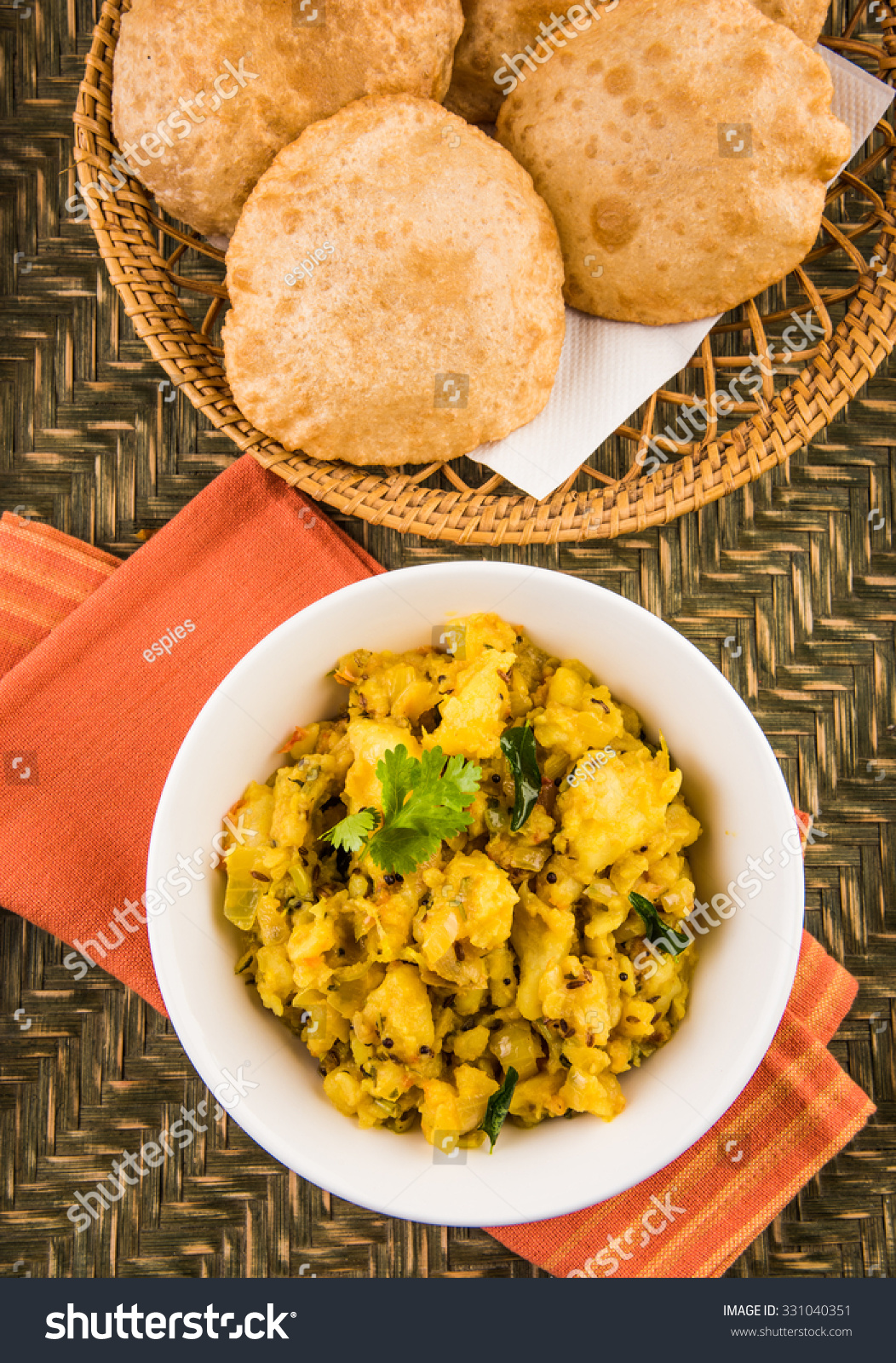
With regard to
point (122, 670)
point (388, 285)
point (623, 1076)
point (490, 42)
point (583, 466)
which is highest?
point (490, 42)

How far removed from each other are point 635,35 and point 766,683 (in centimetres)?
162

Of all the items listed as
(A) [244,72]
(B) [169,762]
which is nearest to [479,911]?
(B) [169,762]

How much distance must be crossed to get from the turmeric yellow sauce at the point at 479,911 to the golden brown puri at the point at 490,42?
1509 mm

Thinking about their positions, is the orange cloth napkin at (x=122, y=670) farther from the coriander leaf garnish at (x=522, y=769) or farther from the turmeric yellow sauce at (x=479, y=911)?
the coriander leaf garnish at (x=522, y=769)

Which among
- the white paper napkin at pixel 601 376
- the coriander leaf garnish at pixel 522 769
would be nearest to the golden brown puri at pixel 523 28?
the white paper napkin at pixel 601 376

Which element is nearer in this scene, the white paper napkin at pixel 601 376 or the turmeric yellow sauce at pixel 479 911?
the turmeric yellow sauce at pixel 479 911

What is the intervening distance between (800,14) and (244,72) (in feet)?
4.35

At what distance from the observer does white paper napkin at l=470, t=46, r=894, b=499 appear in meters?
2.29

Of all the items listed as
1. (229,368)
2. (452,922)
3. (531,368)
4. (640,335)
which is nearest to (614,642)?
(452,922)

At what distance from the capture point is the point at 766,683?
2.54m

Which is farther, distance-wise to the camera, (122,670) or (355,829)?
(122,670)

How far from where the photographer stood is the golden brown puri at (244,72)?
83.0 inches

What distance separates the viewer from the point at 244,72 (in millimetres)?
2133

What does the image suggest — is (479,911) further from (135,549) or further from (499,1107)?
(135,549)
